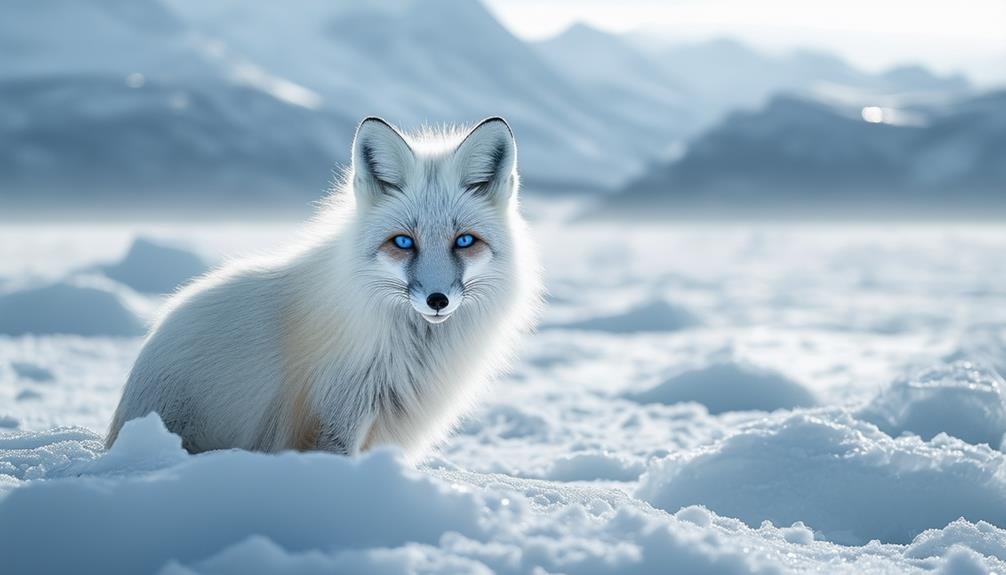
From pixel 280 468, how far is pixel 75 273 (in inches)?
573

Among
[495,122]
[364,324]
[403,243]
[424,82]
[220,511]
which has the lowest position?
[220,511]

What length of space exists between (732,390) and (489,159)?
426cm

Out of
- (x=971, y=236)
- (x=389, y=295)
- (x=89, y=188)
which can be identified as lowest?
(x=389, y=295)

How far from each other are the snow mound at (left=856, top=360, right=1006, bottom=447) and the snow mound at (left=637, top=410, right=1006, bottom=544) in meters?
0.89

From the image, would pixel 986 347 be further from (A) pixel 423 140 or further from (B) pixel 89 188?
(B) pixel 89 188

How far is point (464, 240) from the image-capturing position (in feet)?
9.86

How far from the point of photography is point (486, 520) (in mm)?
2291

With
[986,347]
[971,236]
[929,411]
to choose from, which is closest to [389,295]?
[929,411]

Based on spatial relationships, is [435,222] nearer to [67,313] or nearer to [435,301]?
[435,301]

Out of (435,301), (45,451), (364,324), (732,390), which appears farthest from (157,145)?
(435,301)

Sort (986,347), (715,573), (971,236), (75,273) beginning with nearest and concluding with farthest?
1. (715,573)
2. (986,347)
3. (75,273)
4. (971,236)

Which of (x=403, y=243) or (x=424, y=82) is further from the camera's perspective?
(x=424, y=82)

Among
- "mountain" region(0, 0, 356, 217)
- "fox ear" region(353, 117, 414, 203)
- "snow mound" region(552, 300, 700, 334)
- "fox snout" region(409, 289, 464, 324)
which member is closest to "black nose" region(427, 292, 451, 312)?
"fox snout" region(409, 289, 464, 324)

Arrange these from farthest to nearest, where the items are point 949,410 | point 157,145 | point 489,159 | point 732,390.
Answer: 1. point 157,145
2. point 732,390
3. point 949,410
4. point 489,159
